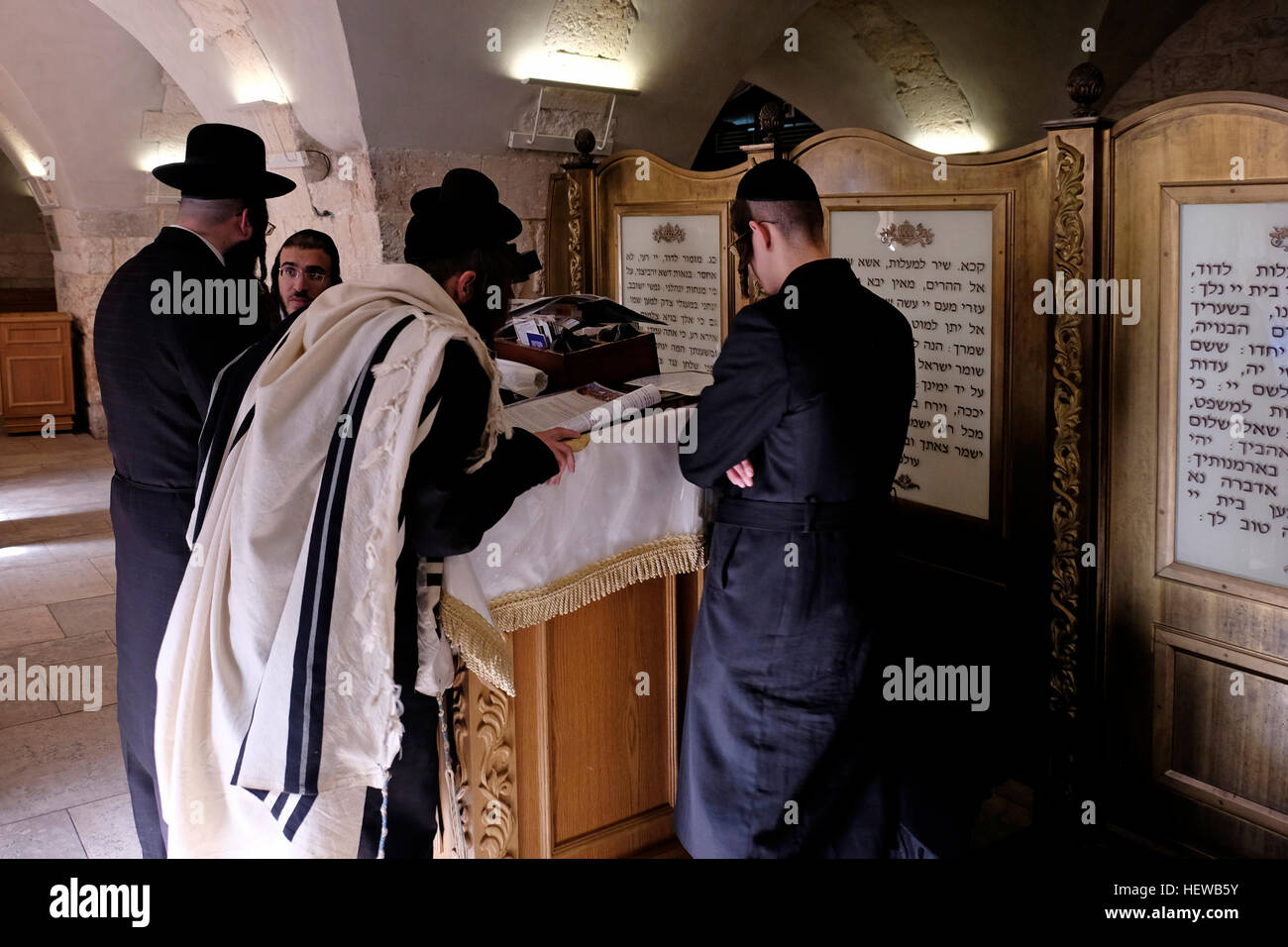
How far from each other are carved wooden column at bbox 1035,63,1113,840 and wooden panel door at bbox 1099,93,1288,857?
42mm

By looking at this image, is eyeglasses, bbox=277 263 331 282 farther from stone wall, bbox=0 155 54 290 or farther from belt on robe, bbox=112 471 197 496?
stone wall, bbox=0 155 54 290

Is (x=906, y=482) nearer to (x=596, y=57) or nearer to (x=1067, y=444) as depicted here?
(x=1067, y=444)

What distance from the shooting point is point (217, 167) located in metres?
2.69

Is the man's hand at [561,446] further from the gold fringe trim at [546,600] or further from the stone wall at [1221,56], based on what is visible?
the stone wall at [1221,56]

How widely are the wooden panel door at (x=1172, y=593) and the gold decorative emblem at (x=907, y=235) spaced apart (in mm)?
594

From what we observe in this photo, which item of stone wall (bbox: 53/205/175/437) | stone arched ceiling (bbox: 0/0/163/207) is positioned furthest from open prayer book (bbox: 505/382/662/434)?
stone wall (bbox: 53/205/175/437)

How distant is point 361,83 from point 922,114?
465 centimetres

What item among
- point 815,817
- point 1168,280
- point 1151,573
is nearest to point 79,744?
point 815,817

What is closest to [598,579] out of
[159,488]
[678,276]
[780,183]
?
[780,183]

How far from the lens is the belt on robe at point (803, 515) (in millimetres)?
2332

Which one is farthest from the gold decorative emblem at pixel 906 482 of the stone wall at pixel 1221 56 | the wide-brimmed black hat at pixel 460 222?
the stone wall at pixel 1221 56

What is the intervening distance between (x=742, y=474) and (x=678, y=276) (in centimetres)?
214

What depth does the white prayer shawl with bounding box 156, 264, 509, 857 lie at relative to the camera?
6.24 feet

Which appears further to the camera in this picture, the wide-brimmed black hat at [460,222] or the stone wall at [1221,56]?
the stone wall at [1221,56]
